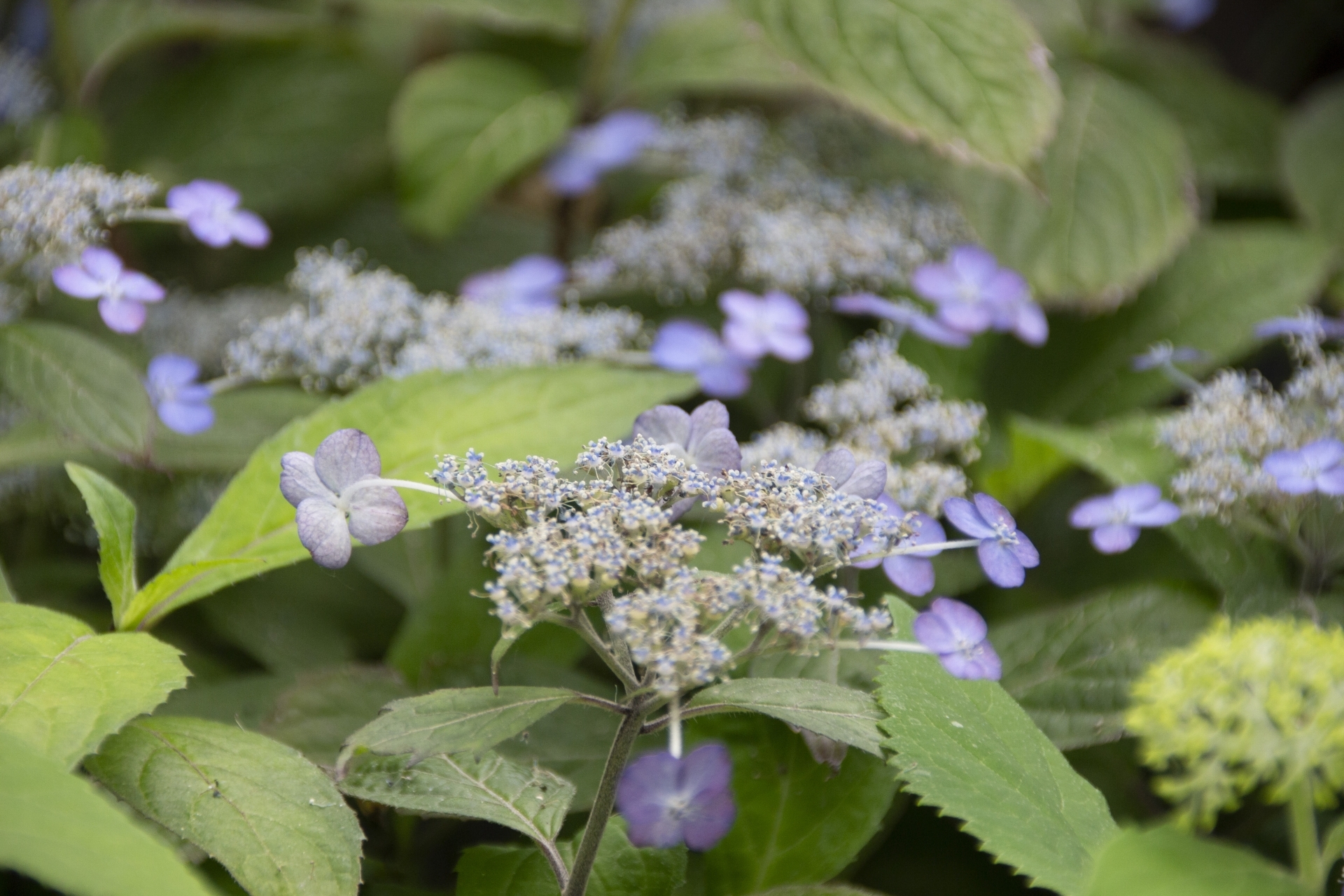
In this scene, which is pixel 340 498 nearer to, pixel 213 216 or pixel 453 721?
pixel 453 721

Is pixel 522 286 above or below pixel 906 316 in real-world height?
below

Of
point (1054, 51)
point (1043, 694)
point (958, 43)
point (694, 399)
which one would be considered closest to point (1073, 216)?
point (958, 43)

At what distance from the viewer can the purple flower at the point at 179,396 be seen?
3.28 ft

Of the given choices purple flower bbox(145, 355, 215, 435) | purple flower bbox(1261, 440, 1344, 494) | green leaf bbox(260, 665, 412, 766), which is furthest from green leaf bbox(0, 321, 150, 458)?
purple flower bbox(1261, 440, 1344, 494)

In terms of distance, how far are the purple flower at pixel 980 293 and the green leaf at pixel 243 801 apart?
80cm

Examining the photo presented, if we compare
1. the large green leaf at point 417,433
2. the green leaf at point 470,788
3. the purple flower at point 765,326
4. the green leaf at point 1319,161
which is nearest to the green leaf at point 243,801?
the green leaf at point 470,788

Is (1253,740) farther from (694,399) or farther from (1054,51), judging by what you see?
(1054,51)

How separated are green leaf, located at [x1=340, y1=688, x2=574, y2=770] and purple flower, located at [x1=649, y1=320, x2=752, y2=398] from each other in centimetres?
50

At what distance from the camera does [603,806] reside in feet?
2.26

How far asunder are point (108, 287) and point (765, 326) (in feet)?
2.07

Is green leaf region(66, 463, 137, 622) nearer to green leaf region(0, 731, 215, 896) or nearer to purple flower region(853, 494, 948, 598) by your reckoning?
green leaf region(0, 731, 215, 896)

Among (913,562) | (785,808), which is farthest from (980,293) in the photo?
(785,808)

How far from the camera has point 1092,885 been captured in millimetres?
521

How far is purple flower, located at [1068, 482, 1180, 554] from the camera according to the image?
Result: 92 centimetres
